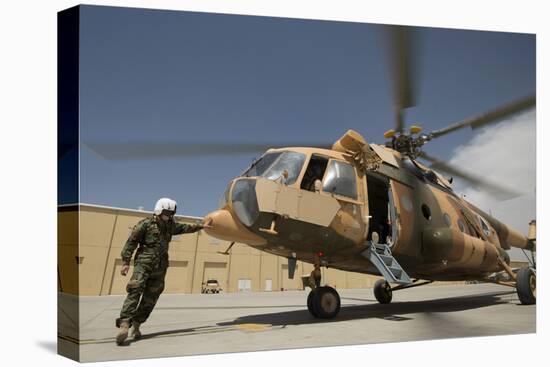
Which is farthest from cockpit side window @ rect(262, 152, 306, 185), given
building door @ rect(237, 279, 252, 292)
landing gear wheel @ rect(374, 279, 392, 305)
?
landing gear wheel @ rect(374, 279, 392, 305)

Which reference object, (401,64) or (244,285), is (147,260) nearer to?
(244,285)

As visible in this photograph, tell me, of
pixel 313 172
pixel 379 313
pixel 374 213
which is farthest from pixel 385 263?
pixel 313 172

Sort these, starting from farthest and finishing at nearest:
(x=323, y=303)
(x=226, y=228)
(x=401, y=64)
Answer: (x=401, y=64), (x=323, y=303), (x=226, y=228)

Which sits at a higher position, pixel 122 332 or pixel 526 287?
pixel 526 287

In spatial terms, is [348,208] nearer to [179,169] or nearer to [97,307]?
[179,169]

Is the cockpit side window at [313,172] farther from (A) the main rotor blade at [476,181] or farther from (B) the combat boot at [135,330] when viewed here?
(B) the combat boot at [135,330]

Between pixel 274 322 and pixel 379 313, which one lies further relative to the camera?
pixel 379 313

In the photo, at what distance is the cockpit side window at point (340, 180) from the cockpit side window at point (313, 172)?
3.7 inches

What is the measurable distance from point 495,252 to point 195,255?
5.74 meters

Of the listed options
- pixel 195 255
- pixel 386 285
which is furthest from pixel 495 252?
pixel 195 255

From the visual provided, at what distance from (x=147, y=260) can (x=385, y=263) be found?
3799 mm

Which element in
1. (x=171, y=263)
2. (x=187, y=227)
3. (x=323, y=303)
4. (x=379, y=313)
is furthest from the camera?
(x=171, y=263)

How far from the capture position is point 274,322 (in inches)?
334

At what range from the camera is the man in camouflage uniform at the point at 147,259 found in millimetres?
7199
